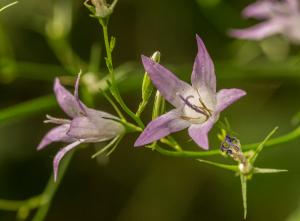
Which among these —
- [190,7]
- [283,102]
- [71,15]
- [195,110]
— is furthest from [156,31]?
[195,110]

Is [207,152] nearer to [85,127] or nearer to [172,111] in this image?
[172,111]

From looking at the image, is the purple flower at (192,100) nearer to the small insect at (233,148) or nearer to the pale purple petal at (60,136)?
the small insect at (233,148)

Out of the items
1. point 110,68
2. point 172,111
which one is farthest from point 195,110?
point 110,68

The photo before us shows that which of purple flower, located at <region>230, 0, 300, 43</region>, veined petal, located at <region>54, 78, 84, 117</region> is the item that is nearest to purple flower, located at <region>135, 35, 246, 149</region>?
veined petal, located at <region>54, 78, 84, 117</region>

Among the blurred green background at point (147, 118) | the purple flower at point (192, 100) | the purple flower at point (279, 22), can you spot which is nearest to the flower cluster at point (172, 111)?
the purple flower at point (192, 100)

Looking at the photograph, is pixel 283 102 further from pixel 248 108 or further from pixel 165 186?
pixel 165 186

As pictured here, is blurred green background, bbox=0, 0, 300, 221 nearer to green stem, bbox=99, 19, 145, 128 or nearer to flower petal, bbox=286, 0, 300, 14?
flower petal, bbox=286, 0, 300, 14
